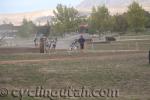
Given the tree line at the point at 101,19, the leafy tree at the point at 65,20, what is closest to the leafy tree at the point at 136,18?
the tree line at the point at 101,19

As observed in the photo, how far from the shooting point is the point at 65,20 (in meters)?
81.2

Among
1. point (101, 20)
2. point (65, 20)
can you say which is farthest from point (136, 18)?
point (65, 20)

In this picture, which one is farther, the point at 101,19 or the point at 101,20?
the point at 101,19

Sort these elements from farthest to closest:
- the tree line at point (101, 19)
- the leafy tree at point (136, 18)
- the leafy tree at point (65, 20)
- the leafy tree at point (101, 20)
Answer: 1. the leafy tree at point (65, 20)
2. the leafy tree at point (101, 20)
3. the tree line at point (101, 19)
4. the leafy tree at point (136, 18)

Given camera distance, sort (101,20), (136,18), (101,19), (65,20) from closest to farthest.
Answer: (136,18) → (101,20) → (101,19) → (65,20)

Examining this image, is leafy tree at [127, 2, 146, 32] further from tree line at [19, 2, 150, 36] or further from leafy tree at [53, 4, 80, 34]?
leafy tree at [53, 4, 80, 34]

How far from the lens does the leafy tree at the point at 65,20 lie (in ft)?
260

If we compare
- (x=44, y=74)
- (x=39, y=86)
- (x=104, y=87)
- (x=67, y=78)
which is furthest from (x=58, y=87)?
(x=44, y=74)

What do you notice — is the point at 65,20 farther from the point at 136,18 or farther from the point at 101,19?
the point at 136,18

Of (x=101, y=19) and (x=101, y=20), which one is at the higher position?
(x=101, y=19)

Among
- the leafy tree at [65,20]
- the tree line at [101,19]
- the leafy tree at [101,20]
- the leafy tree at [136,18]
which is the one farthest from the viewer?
the leafy tree at [65,20]

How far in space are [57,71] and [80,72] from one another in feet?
4.31

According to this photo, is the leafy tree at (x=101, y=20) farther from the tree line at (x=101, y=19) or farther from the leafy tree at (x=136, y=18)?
the leafy tree at (x=136, y=18)

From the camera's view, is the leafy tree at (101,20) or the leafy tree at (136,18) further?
the leafy tree at (101,20)
